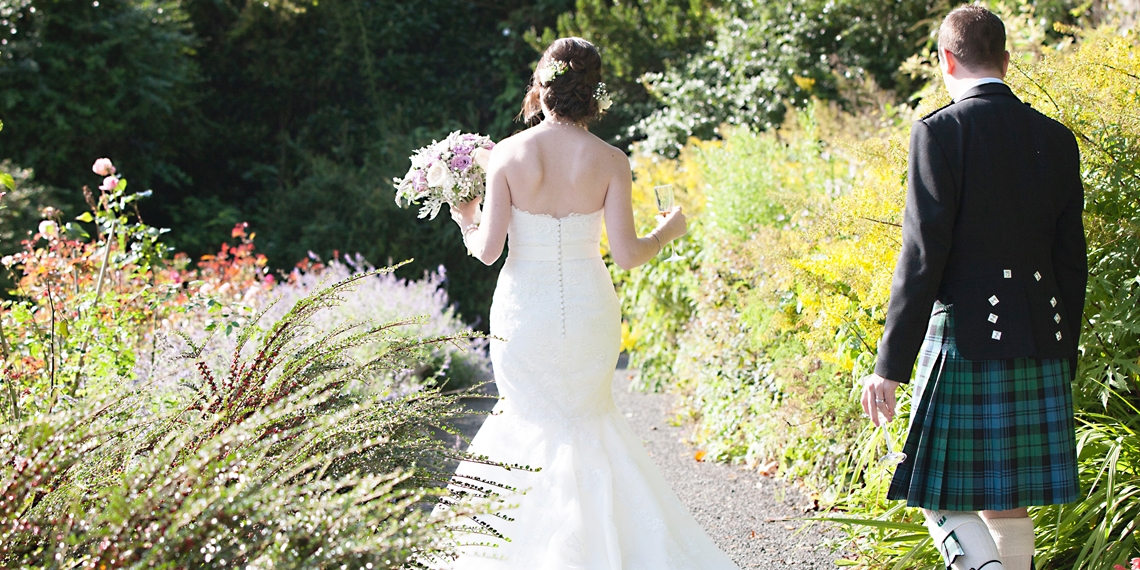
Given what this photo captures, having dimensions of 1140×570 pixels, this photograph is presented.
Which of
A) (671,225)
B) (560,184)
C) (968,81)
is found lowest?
(968,81)

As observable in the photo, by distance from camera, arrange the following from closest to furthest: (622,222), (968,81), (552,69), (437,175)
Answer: (968,81) → (552,69) → (622,222) → (437,175)

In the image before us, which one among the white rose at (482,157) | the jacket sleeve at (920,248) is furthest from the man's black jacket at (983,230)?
the white rose at (482,157)

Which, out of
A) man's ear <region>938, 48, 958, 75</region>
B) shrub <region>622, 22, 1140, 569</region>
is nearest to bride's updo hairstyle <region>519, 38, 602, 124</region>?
shrub <region>622, 22, 1140, 569</region>

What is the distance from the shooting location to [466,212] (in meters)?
3.57

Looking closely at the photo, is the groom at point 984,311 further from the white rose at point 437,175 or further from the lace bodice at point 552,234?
the white rose at point 437,175

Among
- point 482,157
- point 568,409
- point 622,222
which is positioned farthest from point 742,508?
point 482,157

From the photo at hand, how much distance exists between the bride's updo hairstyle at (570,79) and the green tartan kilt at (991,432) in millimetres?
1337

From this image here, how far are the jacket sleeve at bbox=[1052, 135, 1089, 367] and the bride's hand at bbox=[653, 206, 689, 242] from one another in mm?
1240

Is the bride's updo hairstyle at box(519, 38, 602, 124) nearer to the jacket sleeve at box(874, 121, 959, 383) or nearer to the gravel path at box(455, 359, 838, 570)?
the jacket sleeve at box(874, 121, 959, 383)

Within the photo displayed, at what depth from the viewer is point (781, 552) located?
3.49 meters

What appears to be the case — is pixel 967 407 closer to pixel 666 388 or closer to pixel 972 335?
pixel 972 335

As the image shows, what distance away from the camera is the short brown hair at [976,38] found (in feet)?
7.64

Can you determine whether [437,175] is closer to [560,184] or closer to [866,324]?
[560,184]

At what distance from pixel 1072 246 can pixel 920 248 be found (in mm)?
453
